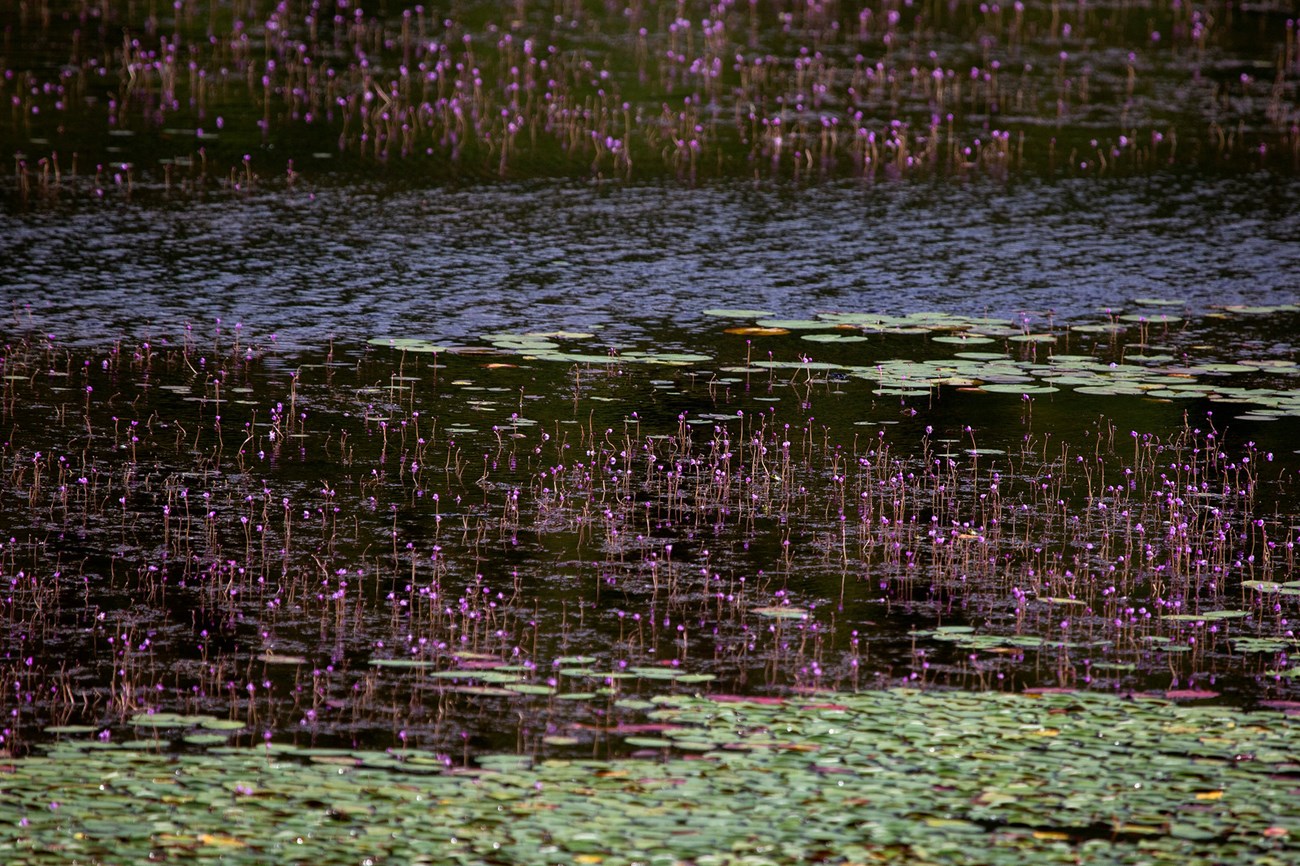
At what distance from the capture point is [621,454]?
12547 millimetres

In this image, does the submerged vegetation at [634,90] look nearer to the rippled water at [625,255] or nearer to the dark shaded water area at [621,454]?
the rippled water at [625,255]

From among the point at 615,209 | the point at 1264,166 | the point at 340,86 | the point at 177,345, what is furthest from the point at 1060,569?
the point at 340,86

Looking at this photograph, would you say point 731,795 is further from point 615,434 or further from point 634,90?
point 634,90

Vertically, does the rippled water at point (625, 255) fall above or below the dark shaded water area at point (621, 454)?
above

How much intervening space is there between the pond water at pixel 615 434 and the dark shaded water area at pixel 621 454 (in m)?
0.04

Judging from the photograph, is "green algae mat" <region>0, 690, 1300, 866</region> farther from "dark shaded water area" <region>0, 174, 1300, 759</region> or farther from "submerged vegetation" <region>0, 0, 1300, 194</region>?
"submerged vegetation" <region>0, 0, 1300, 194</region>

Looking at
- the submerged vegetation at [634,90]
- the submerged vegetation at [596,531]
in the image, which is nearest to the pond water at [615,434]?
the submerged vegetation at [596,531]

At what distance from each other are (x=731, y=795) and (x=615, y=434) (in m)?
5.63

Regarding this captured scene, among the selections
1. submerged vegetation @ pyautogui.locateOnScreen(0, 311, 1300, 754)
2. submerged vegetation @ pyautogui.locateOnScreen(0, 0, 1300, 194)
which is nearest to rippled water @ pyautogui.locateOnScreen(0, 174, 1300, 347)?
submerged vegetation @ pyautogui.locateOnScreen(0, 311, 1300, 754)

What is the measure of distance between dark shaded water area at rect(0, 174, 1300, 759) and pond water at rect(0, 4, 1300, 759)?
0.04 m

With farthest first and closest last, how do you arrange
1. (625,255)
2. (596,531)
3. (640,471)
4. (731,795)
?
(625,255), (640,471), (596,531), (731,795)

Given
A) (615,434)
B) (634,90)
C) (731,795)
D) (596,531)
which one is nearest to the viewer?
(731,795)

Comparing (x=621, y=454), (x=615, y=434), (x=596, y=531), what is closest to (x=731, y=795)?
(x=596, y=531)

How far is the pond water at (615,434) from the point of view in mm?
9156
